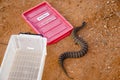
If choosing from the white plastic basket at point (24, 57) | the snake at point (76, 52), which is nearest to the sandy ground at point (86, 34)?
the snake at point (76, 52)

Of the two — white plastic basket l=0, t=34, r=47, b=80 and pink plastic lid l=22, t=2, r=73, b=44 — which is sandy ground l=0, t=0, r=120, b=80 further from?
white plastic basket l=0, t=34, r=47, b=80

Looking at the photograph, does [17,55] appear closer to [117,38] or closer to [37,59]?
[37,59]

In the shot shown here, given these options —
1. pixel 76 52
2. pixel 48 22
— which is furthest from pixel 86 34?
pixel 48 22

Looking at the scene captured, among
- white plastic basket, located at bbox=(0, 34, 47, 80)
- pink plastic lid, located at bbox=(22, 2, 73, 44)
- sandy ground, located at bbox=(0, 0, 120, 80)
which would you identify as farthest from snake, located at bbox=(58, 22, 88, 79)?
white plastic basket, located at bbox=(0, 34, 47, 80)

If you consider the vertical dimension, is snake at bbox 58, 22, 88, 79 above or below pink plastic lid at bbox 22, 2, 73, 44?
below

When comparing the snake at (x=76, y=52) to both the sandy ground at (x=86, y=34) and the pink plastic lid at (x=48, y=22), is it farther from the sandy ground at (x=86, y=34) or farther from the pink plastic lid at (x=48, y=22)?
the pink plastic lid at (x=48, y=22)
